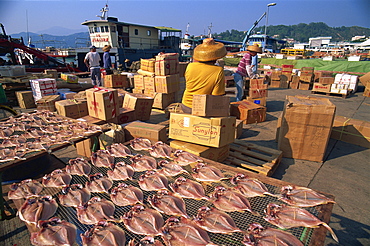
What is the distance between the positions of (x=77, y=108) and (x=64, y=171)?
3.01 m

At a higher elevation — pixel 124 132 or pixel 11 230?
pixel 124 132

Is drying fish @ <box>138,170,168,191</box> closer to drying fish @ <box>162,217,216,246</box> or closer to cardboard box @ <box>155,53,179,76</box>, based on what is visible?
drying fish @ <box>162,217,216,246</box>

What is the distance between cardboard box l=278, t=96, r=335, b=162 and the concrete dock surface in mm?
231

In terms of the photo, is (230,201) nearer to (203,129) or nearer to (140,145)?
(203,129)

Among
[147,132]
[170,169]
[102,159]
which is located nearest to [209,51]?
[147,132]

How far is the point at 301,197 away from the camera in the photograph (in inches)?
84.7

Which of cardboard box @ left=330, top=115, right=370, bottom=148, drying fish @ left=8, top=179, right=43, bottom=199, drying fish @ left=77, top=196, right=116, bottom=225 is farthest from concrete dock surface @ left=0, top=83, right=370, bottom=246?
drying fish @ left=77, top=196, right=116, bottom=225

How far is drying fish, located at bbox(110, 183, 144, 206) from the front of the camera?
2223 mm

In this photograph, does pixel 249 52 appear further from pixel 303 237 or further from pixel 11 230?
pixel 11 230

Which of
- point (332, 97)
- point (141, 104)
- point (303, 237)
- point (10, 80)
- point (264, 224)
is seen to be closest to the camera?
point (303, 237)

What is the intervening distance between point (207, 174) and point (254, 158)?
2.12 meters

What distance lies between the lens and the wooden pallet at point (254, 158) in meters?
3.84

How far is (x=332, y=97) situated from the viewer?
11.0 meters

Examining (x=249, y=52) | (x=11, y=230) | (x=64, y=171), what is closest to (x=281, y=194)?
(x=64, y=171)
